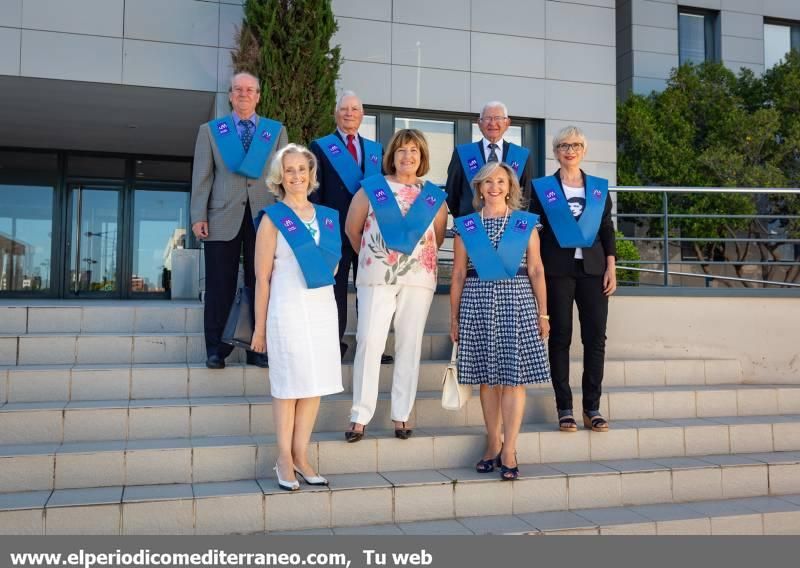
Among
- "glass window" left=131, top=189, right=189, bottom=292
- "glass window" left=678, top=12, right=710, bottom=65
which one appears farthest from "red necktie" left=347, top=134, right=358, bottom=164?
"glass window" left=678, top=12, right=710, bottom=65

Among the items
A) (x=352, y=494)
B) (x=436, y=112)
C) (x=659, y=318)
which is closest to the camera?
(x=352, y=494)

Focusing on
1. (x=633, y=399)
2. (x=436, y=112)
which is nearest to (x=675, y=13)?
(x=436, y=112)

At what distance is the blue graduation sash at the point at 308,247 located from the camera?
3.30 metres

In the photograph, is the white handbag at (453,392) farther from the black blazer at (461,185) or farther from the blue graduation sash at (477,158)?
the blue graduation sash at (477,158)

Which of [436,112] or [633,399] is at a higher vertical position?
[436,112]

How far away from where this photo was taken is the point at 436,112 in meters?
8.58

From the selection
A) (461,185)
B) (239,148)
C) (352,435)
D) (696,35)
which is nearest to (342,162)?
(239,148)

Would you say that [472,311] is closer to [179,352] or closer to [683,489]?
[683,489]

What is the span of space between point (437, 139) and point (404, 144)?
5.01 metres

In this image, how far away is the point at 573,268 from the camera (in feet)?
13.4

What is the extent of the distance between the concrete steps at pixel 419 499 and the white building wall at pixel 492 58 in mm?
5441

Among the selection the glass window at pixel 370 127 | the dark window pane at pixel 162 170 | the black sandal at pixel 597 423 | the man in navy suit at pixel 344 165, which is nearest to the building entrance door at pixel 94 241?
the dark window pane at pixel 162 170

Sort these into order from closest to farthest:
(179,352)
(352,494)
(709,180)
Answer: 1. (352,494)
2. (179,352)
3. (709,180)

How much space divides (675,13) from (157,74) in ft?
30.3
